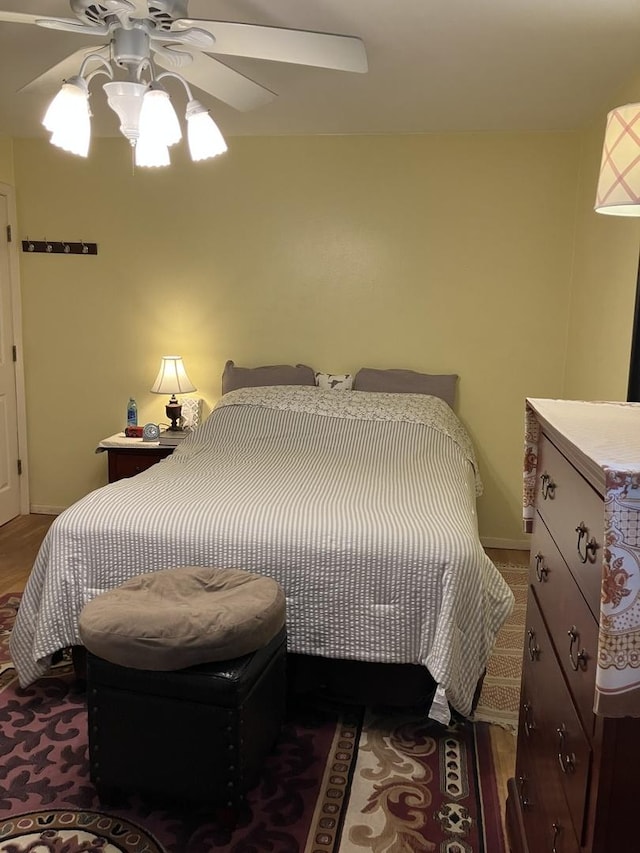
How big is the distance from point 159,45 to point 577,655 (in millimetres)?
1971

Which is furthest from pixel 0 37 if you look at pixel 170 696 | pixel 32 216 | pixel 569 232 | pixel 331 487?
pixel 569 232

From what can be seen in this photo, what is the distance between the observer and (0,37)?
2541mm

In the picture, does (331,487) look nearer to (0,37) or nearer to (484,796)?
(484,796)

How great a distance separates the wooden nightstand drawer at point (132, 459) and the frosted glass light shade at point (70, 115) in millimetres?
2053

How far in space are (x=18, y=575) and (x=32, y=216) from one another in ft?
7.19

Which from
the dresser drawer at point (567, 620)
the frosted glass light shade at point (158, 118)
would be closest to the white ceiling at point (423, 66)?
the frosted glass light shade at point (158, 118)

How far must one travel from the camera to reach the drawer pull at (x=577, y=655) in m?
1.08

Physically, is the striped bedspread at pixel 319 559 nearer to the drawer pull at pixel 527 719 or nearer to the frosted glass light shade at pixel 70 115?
the drawer pull at pixel 527 719

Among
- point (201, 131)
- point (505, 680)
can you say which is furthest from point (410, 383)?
point (201, 131)

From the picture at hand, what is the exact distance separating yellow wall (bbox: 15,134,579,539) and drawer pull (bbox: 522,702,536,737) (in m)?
2.45

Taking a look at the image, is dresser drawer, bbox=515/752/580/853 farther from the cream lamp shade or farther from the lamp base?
the lamp base

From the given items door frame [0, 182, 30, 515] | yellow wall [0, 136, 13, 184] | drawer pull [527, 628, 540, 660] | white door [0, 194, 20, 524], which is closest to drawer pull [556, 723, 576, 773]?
drawer pull [527, 628, 540, 660]

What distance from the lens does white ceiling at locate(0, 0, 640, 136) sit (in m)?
2.27

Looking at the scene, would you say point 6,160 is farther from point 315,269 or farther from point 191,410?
point 315,269
